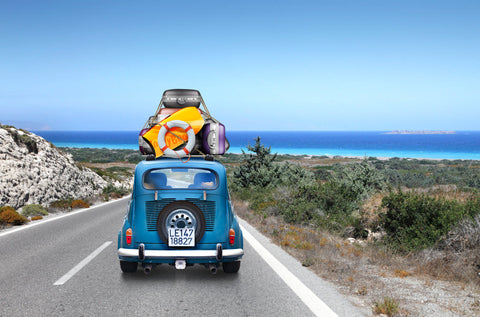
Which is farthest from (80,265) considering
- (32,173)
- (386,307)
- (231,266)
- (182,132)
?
(32,173)

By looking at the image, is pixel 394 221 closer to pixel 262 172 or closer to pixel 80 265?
pixel 80 265

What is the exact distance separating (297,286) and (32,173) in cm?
1711

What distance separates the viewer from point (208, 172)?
619 cm

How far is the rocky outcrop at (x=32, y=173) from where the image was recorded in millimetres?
16781

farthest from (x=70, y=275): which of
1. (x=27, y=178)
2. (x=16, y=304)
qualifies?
(x=27, y=178)

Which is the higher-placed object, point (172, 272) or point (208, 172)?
point (208, 172)

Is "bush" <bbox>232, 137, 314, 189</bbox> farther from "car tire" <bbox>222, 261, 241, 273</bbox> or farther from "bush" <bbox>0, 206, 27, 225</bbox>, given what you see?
"car tire" <bbox>222, 261, 241, 273</bbox>

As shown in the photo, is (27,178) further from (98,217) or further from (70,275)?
(70,275)

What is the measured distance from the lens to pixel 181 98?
11977 mm

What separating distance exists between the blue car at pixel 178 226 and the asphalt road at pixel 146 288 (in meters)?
0.41

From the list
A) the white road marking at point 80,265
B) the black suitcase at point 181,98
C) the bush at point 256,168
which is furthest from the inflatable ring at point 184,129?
the bush at point 256,168

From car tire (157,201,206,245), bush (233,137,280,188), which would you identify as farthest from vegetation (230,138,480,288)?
bush (233,137,280,188)

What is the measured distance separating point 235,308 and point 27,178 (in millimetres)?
16543

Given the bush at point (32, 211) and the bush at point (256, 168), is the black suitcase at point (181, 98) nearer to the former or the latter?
the bush at point (32, 211)
